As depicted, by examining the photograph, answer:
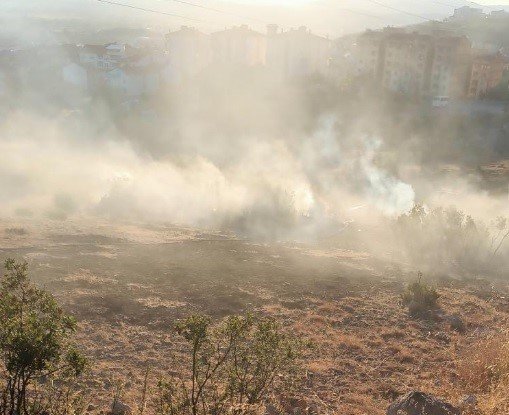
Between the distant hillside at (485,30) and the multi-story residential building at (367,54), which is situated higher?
the distant hillside at (485,30)

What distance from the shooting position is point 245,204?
29.9 m

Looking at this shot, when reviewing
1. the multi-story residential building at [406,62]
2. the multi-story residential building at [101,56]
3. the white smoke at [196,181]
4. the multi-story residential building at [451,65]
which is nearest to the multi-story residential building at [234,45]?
the multi-story residential building at [101,56]

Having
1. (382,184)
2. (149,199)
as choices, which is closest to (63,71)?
(149,199)

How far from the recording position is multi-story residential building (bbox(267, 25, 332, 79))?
6581 centimetres

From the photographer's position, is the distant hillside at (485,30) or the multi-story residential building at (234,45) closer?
the multi-story residential building at (234,45)

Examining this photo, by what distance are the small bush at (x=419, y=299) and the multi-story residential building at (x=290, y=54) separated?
172 feet

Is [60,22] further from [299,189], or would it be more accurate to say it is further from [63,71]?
[299,189]

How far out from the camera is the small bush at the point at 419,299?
1573 cm

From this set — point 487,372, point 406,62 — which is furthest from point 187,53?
point 487,372

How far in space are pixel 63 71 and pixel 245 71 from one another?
74.9 feet

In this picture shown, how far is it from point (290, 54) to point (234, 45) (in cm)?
736

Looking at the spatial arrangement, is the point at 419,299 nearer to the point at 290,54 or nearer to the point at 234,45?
the point at 290,54

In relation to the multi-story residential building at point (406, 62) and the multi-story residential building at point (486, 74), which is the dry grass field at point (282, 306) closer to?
the multi-story residential building at point (486, 74)

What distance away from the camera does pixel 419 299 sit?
1600 cm
